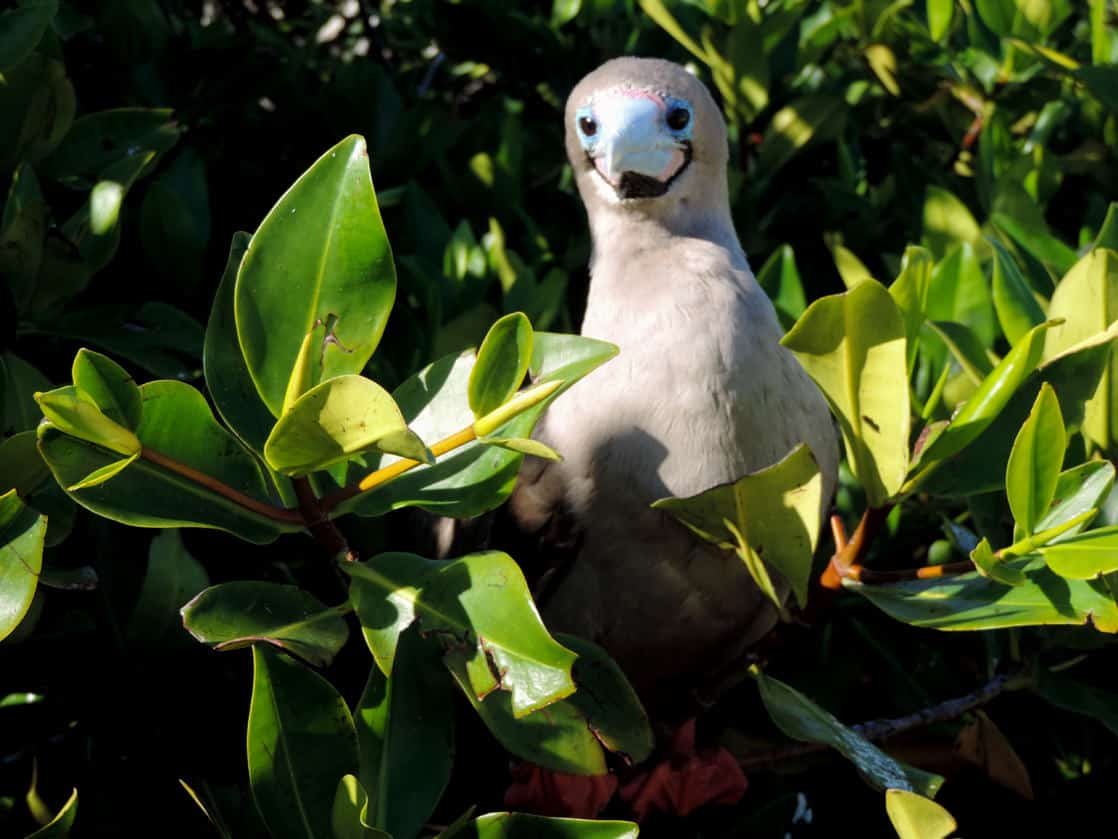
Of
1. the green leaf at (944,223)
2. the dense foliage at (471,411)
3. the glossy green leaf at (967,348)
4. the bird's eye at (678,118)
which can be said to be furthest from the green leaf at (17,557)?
the green leaf at (944,223)

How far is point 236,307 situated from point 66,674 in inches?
25.3

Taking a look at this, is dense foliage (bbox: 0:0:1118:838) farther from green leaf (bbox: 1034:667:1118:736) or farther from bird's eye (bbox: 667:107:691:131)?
bird's eye (bbox: 667:107:691:131)

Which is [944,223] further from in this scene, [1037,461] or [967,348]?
[1037,461]

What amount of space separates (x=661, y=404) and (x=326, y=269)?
0.64m

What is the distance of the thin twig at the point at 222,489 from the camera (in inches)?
41.0

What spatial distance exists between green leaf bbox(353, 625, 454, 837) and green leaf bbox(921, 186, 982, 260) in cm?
116

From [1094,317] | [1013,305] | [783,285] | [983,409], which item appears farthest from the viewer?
[783,285]

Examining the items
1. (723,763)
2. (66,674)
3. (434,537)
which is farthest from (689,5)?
(66,674)

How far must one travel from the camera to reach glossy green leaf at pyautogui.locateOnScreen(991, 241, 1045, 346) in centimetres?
151

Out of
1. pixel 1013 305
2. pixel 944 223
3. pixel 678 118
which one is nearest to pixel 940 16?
pixel 944 223

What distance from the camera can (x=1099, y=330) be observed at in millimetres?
1286

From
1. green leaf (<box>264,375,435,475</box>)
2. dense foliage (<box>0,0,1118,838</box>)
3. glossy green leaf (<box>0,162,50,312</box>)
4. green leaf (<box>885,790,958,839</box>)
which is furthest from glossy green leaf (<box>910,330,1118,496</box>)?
glossy green leaf (<box>0,162,50,312</box>)


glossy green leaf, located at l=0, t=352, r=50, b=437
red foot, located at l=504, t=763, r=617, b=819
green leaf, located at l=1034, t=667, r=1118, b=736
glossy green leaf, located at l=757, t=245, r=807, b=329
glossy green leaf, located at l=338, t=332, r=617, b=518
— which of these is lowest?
red foot, located at l=504, t=763, r=617, b=819

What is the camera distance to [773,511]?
3.92 feet
